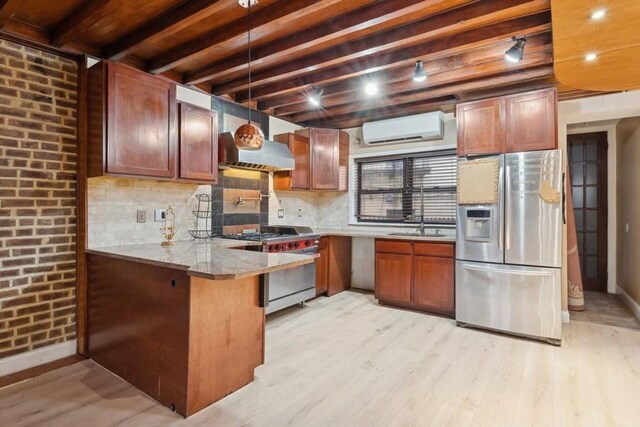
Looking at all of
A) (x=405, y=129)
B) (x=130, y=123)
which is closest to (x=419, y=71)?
(x=405, y=129)

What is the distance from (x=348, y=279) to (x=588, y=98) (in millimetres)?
3734

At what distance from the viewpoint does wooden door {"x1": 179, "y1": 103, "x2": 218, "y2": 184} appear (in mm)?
3109

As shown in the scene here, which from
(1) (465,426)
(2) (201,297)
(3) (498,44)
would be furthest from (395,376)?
(3) (498,44)

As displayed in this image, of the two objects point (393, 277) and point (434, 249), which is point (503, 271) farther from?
point (393, 277)

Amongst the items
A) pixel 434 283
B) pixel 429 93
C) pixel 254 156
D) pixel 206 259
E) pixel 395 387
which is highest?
pixel 429 93

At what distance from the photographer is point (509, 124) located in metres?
3.35

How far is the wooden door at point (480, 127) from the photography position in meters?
3.42

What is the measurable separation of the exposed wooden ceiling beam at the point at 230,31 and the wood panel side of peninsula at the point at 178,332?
1.80 meters

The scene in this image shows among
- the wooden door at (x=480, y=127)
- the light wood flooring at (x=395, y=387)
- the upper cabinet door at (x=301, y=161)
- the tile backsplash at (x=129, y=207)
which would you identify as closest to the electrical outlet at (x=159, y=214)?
the tile backsplash at (x=129, y=207)

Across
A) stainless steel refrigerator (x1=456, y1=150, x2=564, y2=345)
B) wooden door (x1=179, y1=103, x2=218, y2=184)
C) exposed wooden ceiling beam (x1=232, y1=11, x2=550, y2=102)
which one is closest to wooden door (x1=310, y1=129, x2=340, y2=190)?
exposed wooden ceiling beam (x1=232, y1=11, x2=550, y2=102)

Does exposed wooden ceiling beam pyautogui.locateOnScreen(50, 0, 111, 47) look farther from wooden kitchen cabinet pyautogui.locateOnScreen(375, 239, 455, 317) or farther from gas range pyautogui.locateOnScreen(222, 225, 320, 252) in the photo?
wooden kitchen cabinet pyautogui.locateOnScreen(375, 239, 455, 317)

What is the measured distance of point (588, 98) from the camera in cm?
363

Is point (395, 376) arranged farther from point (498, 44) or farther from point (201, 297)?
point (498, 44)

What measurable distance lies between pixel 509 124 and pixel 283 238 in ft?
8.63
